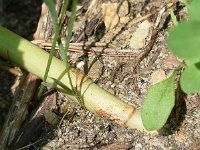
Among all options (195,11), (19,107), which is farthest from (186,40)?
(19,107)

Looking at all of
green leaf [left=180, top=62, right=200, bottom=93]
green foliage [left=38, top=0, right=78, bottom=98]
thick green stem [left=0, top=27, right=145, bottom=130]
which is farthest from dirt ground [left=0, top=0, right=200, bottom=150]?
green leaf [left=180, top=62, right=200, bottom=93]

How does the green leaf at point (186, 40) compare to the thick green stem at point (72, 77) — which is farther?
the thick green stem at point (72, 77)

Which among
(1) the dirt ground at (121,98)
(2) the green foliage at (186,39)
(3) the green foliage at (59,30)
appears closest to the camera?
(2) the green foliage at (186,39)

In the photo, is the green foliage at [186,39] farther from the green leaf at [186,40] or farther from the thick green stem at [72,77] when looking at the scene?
the thick green stem at [72,77]

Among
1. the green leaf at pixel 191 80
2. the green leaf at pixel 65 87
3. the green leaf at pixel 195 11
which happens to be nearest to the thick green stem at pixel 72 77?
the green leaf at pixel 65 87

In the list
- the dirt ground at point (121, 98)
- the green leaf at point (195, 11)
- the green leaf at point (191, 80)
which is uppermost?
the green leaf at point (195, 11)

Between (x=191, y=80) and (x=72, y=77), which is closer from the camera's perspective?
(x=191, y=80)

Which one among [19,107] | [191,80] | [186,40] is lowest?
[19,107]

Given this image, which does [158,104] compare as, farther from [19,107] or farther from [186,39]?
[19,107]
